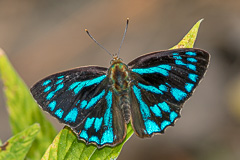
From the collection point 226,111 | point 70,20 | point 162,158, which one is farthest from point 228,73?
point 70,20

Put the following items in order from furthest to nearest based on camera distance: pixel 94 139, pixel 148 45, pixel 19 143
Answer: pixel 148 45 → pixel 94 139 → pixel 19 143

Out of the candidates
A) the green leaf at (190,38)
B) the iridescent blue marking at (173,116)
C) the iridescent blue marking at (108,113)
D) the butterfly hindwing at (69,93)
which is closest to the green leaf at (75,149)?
the green leaf at (190,38)

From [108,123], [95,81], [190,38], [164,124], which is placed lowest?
[164,124]

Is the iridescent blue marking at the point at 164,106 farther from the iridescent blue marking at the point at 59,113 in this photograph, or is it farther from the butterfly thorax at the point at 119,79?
the iridescent blue marking at the point at 59,113

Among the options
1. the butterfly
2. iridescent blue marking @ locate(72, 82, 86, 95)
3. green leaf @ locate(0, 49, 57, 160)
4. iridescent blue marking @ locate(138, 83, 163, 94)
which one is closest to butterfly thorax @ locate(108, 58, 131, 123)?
the butterfly

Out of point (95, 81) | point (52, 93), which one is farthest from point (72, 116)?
point (95, 81)

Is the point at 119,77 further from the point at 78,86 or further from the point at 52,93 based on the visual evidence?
the point at 52,93
